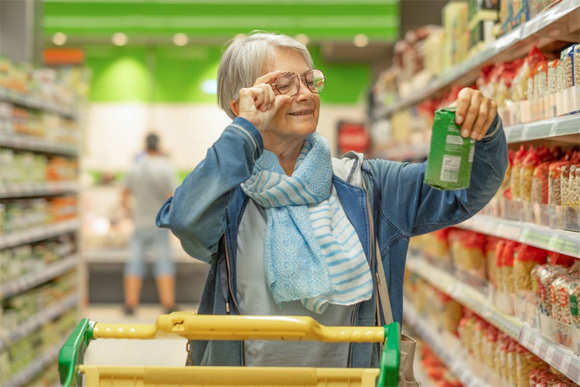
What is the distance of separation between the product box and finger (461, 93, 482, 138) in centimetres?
1

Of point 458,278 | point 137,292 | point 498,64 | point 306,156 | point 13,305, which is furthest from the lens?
point 137,292

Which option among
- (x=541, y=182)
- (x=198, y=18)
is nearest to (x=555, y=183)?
(x=541, y=182)

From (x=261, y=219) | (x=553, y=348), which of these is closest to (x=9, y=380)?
(x=261, y=219)

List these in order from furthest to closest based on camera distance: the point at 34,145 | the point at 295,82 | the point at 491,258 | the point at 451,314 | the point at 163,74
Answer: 1. the point at 163,74
2. the point at 34,145
3. the point at 451,314
4. the point at 491,258
5. the point at 295,82

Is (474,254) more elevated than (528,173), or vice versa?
(528,173)

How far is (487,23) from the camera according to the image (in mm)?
2912

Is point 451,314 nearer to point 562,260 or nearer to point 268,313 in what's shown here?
point 562,260

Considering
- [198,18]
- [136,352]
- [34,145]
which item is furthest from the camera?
[198,18]

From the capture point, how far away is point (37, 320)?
4.46 metres

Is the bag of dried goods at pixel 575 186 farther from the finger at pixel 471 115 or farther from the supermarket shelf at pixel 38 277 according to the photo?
the supermarket shelf at pixel 38 277

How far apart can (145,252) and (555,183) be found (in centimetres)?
546

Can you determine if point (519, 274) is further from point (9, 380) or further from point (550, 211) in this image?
point (9, 380)

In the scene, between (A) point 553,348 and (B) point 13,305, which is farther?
(B) point 13,305

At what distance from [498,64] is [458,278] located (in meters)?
1.10
